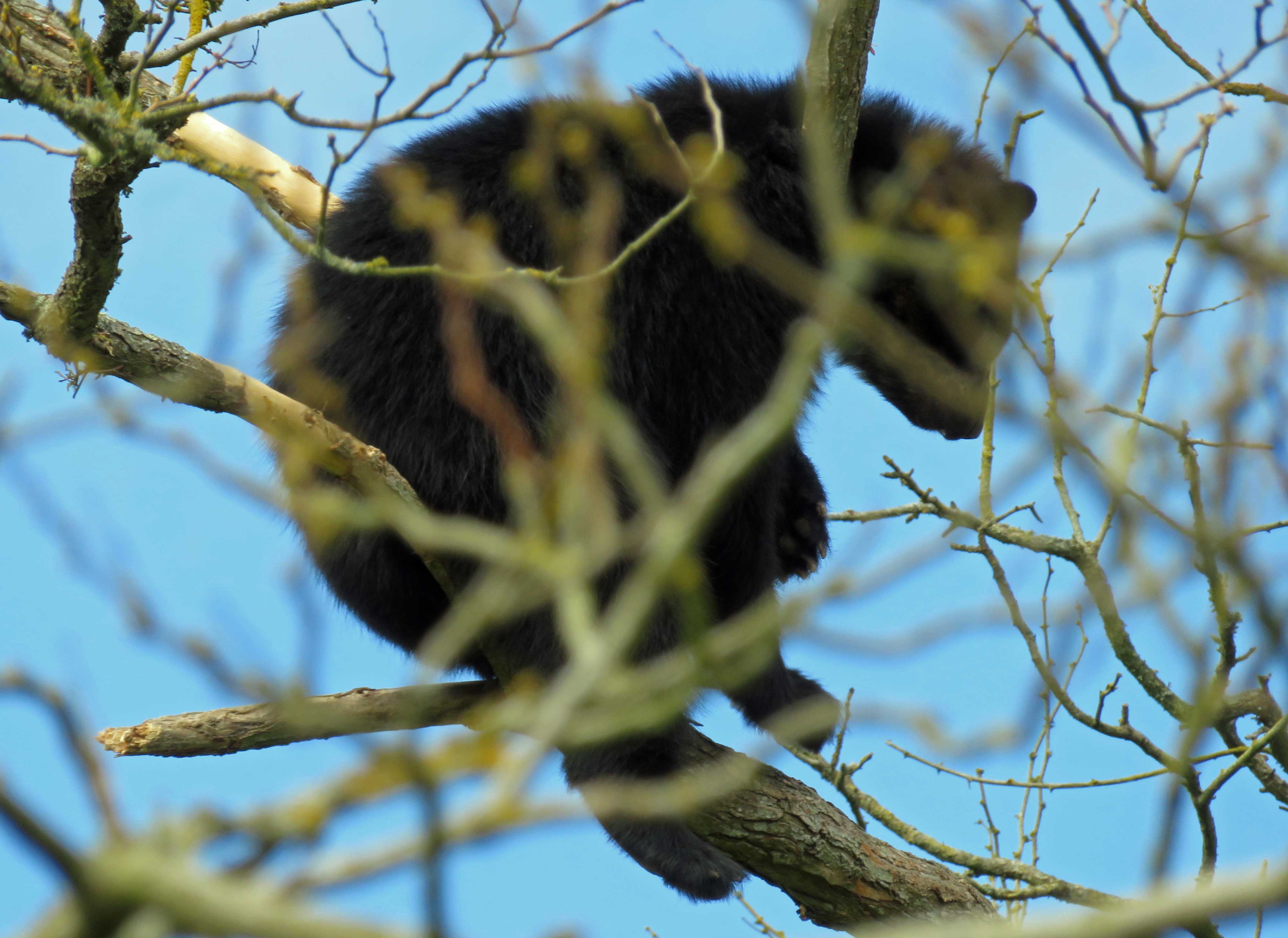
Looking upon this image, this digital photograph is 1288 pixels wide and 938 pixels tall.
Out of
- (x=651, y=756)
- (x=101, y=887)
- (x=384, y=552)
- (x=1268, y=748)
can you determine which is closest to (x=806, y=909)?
(x=651, y=756)

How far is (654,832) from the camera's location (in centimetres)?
393

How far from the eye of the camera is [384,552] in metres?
4.02

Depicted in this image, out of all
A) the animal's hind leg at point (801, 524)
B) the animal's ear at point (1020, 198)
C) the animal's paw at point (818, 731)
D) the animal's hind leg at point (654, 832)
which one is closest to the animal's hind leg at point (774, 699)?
the animal's paw at point (818, 731)

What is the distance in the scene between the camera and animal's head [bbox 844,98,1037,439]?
4055 millimetres

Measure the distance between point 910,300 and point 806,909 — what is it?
2480 millimetres

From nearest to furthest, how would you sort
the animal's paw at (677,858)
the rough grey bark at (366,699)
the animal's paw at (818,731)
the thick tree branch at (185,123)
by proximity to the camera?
the rough grey bark at (366,699)
the thick tree branch at (185,123)
the animal's paw at (677,858)
the animal's paw at (818,731)

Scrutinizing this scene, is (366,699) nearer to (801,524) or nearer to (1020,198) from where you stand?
(801,524)

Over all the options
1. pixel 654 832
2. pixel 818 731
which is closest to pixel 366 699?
pixel 654 832

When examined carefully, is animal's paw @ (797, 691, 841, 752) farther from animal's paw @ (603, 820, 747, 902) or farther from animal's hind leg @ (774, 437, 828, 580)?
animal's hind leg @ (774, 437, 828, 580)

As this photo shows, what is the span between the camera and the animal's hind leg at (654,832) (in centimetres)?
389

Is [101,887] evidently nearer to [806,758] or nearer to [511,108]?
[806,758]

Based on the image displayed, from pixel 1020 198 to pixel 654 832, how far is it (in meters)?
2.86

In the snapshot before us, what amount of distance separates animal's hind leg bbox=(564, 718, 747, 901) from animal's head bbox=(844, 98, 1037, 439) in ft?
5.02

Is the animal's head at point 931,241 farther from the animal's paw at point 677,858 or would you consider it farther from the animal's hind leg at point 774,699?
the animal's paw at point 677,858
